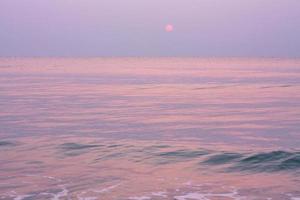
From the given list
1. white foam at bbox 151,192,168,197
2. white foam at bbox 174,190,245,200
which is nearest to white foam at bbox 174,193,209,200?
white foam at bbox 174,190,245,200

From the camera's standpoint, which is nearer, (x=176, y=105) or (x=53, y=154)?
(x=53, y=154)

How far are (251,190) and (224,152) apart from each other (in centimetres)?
390

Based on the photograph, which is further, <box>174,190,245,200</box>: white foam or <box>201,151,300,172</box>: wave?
<box>201,151,300,172</box>: wave

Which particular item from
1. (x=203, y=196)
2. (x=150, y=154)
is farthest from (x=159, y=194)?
(x=150, y=154)

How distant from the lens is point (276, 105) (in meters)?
29.0

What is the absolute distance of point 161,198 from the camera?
10.4 m

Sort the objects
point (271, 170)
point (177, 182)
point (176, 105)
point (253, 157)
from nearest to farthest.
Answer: point (177, 182), point (271, 170), point (253, 157), point (176, 105)

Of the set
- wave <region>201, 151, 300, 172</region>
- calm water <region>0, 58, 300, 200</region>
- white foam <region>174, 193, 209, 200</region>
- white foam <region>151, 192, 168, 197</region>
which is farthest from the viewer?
wave <region>201, 151, 300, 172</region>

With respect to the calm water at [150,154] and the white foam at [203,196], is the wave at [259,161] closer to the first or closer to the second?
the calm water at [150,154]

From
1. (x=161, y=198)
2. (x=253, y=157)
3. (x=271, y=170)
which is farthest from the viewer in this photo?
(x=253, y=157)

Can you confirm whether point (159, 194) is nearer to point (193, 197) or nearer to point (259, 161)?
point (193, 197)

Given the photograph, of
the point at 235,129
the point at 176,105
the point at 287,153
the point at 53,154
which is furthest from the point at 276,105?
the point at 53,154

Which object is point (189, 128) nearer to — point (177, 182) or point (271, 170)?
point (271, 170)

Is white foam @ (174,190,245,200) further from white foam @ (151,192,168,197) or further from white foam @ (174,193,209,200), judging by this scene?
white foam @ (151,192,168,197)
